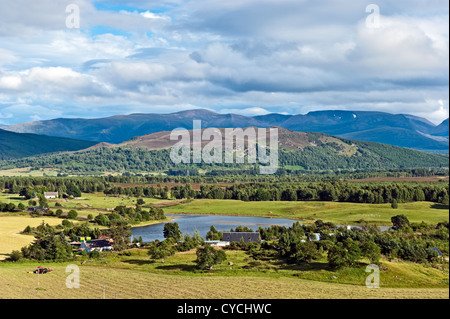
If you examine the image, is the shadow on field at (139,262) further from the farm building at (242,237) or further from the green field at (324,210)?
the green field at (324,210)

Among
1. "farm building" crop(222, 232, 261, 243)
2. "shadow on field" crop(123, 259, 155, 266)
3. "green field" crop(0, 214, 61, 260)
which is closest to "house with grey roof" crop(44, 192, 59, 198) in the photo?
"green field" crop(0, 214, 61, 260)

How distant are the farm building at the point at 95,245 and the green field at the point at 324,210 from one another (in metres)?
50.3

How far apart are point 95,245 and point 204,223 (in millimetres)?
36482

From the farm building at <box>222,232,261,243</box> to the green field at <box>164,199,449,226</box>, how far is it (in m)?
31.9

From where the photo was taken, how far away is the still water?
87688 mm

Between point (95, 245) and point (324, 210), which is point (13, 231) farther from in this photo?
point (324, 210)

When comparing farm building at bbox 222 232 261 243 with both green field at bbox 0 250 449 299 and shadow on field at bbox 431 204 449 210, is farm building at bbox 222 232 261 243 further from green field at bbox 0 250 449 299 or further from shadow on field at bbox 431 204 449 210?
shadow on field at bbox 431 204 449 210

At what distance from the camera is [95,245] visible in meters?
68.5

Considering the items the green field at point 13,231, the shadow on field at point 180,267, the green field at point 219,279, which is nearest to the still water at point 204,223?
the green field at point 13,231

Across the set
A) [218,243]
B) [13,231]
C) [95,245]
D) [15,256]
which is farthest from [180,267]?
[13,231]

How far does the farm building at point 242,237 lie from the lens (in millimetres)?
73125
